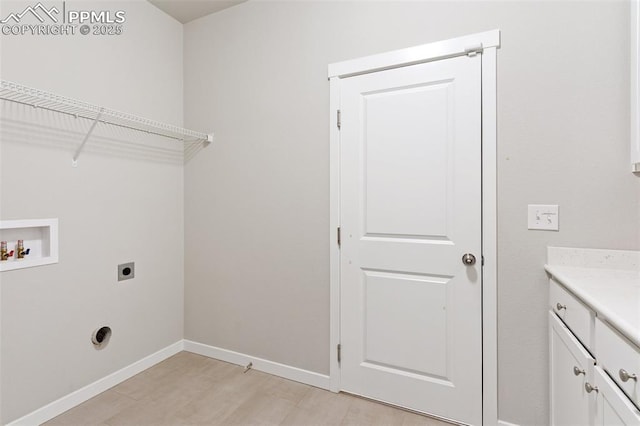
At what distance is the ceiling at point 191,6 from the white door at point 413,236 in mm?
1203

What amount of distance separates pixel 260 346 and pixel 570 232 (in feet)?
6.65

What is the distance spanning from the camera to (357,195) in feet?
6.50

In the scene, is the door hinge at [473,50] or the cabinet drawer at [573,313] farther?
the door hinge at [473,50]

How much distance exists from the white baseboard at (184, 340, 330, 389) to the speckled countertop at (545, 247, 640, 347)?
1487mm

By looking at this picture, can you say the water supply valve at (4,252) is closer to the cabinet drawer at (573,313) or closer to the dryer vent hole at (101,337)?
the dryer vent hole at (101,337)

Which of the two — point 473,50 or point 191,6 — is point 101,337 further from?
point 473,50

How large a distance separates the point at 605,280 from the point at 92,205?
8.86ft

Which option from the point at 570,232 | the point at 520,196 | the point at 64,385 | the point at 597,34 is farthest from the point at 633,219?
the point at 64,385

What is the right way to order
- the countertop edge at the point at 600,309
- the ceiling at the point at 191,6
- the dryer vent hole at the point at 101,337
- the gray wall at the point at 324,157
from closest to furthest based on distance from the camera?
the countertop edge at the point at 600,309 < the gray wall at the point at 324,157 < the dryer vent hole at the point at 101,337 < the ceiling at the point at 191,6

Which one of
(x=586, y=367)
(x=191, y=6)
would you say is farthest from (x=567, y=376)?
(x=191, y=6)

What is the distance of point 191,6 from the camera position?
2.41 meters

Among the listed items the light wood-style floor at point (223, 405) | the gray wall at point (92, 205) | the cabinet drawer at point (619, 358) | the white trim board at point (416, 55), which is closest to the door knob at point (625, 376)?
the cabinet drawer at point (619, 358)

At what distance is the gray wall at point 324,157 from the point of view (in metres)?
1.49

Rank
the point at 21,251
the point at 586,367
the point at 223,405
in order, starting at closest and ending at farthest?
1. the point at 586,367
2. the point at 21,251
3. the point at 223,405
